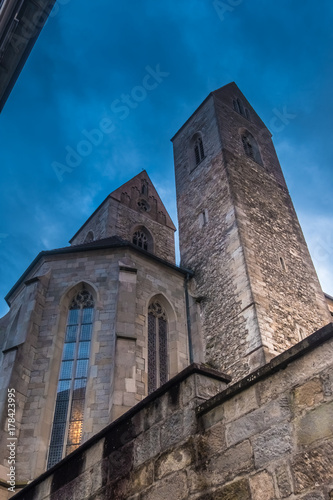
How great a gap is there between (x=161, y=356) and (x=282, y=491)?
9.44 metres

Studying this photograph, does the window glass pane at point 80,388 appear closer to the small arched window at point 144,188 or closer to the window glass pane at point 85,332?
the window glass pane at point 85,332

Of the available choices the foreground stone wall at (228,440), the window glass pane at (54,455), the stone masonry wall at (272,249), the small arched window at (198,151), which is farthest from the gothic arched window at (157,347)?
the small arched window at (198,151)

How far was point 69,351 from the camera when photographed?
1128 cm

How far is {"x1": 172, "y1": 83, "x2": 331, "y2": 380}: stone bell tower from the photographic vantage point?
38.4ft

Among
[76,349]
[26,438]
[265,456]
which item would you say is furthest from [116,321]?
[265,456]

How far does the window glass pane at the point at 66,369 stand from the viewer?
1081 cm

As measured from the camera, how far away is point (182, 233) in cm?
1723

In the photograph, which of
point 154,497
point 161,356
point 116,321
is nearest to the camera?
point 154,497

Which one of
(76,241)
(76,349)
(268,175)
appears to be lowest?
(76,349)

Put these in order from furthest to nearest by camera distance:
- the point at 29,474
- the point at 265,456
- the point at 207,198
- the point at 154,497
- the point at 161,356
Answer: the point at 207,198
the point at 161,356
the point at 29,474
the point at 154,497
the point at 265,456

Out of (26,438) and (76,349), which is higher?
(76,349)

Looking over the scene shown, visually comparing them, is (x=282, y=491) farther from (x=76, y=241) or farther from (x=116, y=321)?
(x=76, y=241)

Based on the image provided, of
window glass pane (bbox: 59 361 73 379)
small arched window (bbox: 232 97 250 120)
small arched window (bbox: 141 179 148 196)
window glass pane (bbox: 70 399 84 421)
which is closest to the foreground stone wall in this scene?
window glass pane (bbox: 70 399 84 421)

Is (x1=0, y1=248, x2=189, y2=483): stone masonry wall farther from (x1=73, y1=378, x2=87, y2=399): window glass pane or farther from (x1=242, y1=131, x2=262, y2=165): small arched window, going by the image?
(x1=242, y1=131, x2=262, y2=165): small arched window
